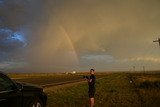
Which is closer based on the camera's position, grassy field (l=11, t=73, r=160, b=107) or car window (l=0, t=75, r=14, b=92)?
car window (l=0, t=75, r=14, b=92)

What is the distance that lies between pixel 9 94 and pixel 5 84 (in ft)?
1.09

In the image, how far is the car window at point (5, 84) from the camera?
28.2 feet

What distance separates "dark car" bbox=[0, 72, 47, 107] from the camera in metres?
8.52

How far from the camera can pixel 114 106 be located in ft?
47.2

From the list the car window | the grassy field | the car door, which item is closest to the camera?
the car door

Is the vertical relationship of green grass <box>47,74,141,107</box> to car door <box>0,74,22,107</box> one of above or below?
below

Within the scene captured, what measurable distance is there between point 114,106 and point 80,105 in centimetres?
171

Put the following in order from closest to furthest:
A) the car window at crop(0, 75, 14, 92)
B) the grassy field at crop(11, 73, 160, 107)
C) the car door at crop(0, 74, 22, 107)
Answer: the car door at crop(0, 74, 22, 107) < the car window at crop(0, 75, 14, 92) < the grassy field at crop(11, 73, 160, 107)

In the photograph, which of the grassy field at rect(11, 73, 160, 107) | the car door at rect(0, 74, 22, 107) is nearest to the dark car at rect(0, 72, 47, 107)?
the car door at rect(0, 74, 22, 107)

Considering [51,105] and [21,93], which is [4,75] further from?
[51,105]

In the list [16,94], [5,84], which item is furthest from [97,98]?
[5,84]

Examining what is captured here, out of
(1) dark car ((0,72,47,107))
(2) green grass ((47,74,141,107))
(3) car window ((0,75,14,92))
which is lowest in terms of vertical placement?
(2) green grass ((47,74,141,107))

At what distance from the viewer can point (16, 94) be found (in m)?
8.89

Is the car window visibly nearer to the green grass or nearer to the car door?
the car door
